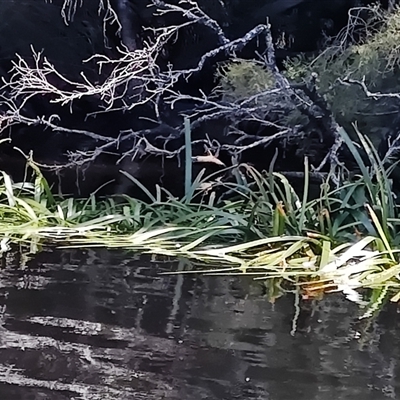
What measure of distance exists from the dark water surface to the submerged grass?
4.6 inches

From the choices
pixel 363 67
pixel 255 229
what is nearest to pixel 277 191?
pixel 255 229

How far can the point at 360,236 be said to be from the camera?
1.21 meters

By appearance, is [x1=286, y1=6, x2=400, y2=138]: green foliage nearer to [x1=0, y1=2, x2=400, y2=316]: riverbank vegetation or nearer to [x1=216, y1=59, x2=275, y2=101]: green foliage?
[x1=0, y1=2, x2=400, y2=316]: riverbank vegetation

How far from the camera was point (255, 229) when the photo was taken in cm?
Answer: 130

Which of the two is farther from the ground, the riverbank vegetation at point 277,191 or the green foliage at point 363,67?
the green foliage at point 363,67

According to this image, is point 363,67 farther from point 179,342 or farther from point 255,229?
point 179,342

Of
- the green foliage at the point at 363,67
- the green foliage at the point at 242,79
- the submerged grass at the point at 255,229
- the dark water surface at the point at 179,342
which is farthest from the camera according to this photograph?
the green foliage at the point at 242,79

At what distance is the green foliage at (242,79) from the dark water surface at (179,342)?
3.84 ft

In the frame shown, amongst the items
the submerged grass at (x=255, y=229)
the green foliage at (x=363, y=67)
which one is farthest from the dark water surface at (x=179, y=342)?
the green foliage at (x=363, y=67)

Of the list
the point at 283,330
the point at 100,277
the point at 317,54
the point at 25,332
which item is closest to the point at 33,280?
the point at 100,277

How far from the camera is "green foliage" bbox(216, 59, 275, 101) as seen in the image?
6.83 feet

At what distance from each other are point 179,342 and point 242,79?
1.51 meters

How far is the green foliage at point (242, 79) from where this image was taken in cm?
208

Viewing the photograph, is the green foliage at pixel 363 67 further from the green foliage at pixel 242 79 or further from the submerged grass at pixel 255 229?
the submerged grass at pixel 255 229
